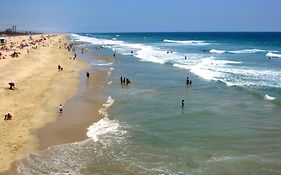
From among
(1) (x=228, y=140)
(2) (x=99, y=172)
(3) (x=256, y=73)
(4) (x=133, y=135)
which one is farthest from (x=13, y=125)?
(3) (x=256, y=73)

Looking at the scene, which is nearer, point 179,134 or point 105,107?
point 179,134

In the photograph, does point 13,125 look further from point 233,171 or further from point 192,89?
point 192,89

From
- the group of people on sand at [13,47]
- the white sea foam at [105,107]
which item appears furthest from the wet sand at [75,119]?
the group of people on sand at [13,47]

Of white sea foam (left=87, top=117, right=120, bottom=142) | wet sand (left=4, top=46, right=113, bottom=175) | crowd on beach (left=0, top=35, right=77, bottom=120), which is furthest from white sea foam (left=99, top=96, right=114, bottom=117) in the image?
crowd on beach (left=0, top=35, right=77, bottom=120)

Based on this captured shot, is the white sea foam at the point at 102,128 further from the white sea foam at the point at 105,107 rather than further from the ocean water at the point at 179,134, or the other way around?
the white sea foam at the point at 105,107

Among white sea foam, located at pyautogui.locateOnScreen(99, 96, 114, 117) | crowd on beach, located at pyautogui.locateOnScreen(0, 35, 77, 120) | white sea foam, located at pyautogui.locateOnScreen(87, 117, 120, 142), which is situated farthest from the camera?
crowd on beach, located at pyautogui.locateOnScreen(0, 35, 77, 120)

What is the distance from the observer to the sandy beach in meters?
19.5

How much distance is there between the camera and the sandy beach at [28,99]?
766 inches

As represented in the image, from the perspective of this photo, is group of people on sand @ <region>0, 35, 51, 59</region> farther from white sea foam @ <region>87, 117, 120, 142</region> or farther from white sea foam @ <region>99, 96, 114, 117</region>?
white sea foam @ <region>87, 117, 120, 142</region>

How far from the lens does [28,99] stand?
97.6 feet

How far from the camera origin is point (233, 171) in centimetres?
1638

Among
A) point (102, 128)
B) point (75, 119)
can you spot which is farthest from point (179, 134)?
point (75, 119)

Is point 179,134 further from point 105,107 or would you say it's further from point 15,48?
point 15,48

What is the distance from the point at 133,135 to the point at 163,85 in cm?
1783
